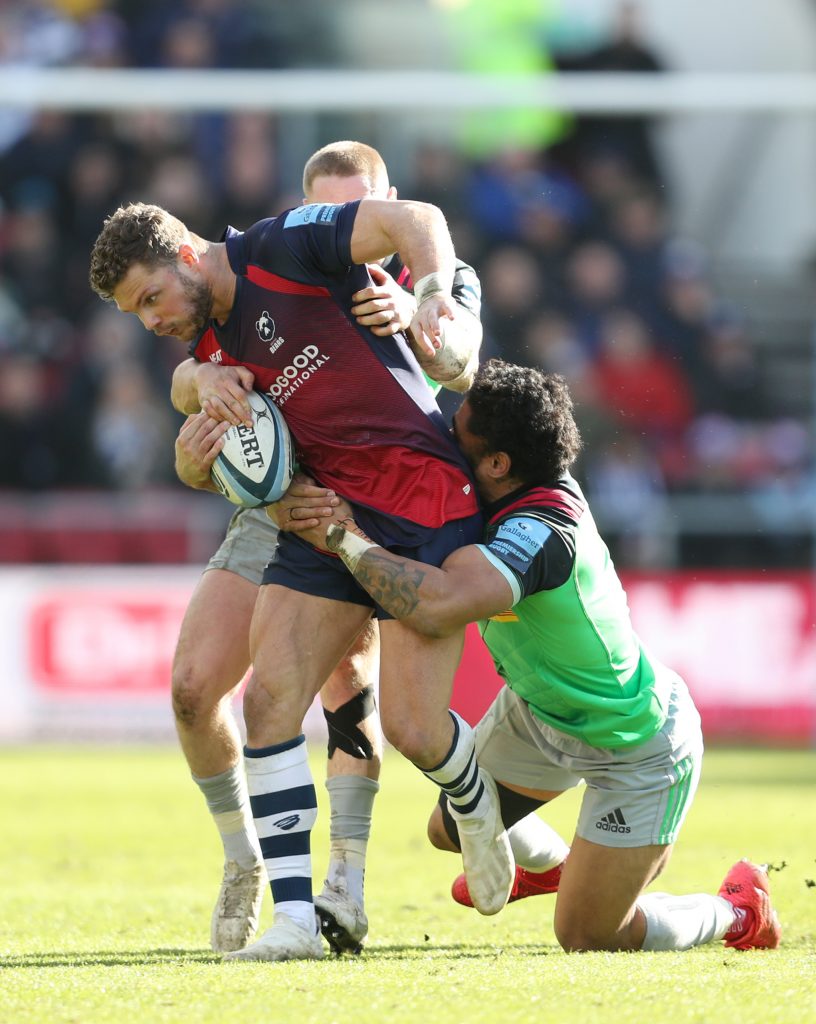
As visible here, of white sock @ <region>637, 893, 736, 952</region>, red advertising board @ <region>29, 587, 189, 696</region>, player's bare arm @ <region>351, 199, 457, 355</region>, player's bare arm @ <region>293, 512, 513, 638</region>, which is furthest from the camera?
red advertising board @ <region>29, 587, 189, 696</region>

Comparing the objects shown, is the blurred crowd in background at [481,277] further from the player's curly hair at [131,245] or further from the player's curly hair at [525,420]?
the player's curly hair at [131,245]

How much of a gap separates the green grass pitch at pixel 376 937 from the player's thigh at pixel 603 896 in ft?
0.43

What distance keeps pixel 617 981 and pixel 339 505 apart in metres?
1.64

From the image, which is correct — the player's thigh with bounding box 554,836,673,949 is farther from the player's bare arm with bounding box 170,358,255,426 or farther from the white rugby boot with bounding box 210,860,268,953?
the player's bare arm with bounding box 170,358,255,426

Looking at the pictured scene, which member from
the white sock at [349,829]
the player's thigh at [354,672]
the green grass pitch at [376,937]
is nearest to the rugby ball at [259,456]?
the player's thigh at [354,672]

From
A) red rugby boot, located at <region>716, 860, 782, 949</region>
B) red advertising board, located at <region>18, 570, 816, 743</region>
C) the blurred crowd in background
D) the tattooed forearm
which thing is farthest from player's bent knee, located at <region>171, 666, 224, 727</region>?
the blurred crowd in background

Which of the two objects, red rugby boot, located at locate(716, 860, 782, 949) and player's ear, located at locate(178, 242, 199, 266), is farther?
red rugby boot, located at locate(716, 860, 782, 949)

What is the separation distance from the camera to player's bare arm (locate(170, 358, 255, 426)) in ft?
16.4

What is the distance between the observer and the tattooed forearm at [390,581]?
4.83 m

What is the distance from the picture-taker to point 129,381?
14.1 metres

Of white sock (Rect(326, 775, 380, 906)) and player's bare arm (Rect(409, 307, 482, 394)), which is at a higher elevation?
player's bare arm (Rect(409, 307, 482, 394))

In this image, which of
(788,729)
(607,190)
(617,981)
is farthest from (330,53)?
(617,981)

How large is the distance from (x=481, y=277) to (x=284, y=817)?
10.3 metres

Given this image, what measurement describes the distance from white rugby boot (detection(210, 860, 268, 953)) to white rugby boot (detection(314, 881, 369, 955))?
0.32m
